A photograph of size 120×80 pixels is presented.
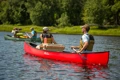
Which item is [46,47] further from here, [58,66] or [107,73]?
[107,73]

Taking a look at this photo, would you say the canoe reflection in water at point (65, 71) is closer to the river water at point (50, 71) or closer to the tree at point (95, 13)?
the river water at point (50, 71)

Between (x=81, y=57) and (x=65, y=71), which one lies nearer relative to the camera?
(x=65, y=71)

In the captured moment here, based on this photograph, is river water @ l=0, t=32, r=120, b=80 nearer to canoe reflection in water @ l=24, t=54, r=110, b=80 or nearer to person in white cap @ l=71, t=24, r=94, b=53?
canoe reflection in water @ l=24, t=54, r=110, b=80

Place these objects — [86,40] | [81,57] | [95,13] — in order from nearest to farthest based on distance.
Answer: [86,40]
[81,57]
[95,13]

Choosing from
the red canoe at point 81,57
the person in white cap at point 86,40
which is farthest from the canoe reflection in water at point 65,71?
the person in white cap at point 86,40

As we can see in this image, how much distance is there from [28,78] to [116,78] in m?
5.07

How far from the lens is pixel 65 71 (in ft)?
62.6

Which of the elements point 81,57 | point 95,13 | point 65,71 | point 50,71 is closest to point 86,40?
point 81,57

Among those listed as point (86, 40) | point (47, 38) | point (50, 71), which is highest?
point (86, 40)

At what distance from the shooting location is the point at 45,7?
99688 millimetres

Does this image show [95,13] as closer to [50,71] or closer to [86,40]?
[86,40]

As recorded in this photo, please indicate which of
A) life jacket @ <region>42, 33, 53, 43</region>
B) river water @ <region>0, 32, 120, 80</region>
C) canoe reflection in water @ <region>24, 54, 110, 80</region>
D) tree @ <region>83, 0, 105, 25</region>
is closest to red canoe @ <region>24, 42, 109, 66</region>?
canoe reflection in water @ <region>24, 54, 110, 80</region>

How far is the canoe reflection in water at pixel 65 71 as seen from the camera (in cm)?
1740

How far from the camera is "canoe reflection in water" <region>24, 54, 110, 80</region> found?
685 inches
